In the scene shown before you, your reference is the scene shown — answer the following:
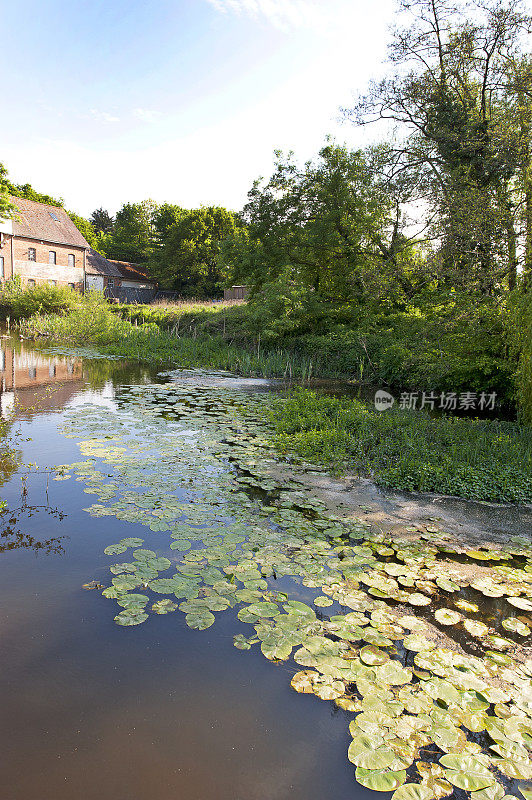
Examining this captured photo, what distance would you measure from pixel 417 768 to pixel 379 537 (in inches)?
88.0

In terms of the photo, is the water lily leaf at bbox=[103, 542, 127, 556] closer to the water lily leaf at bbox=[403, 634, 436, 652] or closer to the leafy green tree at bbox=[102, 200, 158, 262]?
the water lily leaf at bbox=[403, 634, 436, 652]

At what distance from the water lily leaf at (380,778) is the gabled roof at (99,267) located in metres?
42.1

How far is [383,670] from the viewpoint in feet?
8.36

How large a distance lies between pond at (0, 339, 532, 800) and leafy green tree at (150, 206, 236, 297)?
3781 centimetres

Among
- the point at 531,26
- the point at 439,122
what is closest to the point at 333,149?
the point at 439,122

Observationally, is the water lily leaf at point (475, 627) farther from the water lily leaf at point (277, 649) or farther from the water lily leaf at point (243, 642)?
the water lily leaf at point (243, 642)

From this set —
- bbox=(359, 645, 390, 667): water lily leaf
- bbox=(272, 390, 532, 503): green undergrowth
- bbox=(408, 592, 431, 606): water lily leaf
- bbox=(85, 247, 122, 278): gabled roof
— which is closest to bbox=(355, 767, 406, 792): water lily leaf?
bbox=(359, 645, 390, 667): water lily leaf

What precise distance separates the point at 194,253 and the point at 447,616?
41878mm

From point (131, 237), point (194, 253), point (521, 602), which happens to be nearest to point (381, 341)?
point (521, 602)

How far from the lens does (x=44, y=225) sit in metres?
35.3

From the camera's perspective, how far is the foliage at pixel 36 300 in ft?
87.7

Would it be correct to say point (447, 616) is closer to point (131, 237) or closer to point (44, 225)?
point (44, 225)

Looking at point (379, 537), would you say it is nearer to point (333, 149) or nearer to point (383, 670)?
point (383, 670)

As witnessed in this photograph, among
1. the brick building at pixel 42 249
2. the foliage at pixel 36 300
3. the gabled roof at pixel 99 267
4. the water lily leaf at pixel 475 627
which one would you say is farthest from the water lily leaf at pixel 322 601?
the gabled roof at pixel 99 267
